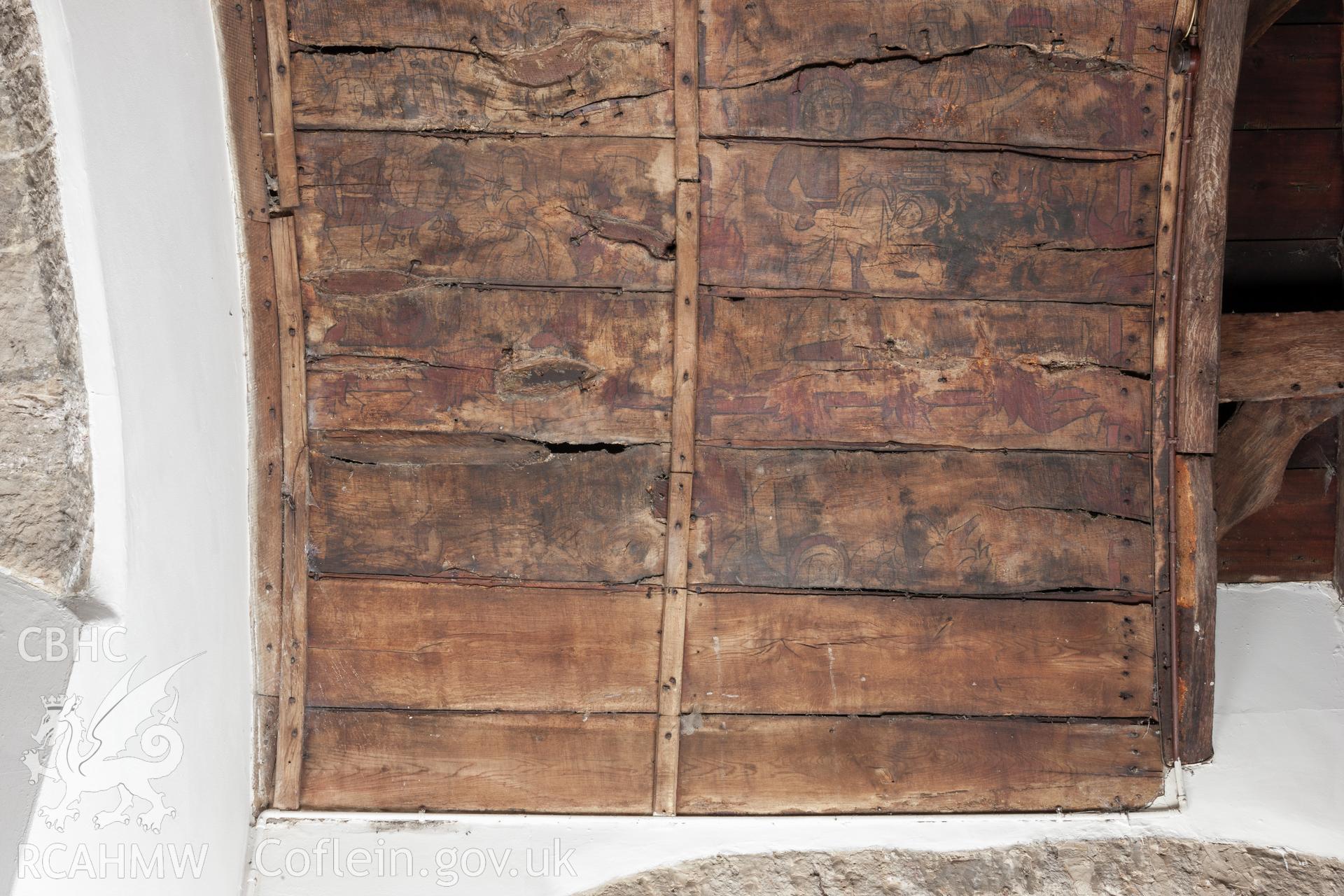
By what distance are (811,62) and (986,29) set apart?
40 centimetres

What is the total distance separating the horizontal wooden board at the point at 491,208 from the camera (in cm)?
196

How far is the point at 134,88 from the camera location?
5.49 feet

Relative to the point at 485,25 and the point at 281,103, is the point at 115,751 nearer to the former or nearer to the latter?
the point at 281,103

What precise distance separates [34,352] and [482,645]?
1082 millimetres

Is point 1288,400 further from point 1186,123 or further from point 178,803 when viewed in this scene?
point 178,803


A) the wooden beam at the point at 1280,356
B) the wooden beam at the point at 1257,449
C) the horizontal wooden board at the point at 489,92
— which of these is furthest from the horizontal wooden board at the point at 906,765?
the horizontal wooden board at the point at 489,92

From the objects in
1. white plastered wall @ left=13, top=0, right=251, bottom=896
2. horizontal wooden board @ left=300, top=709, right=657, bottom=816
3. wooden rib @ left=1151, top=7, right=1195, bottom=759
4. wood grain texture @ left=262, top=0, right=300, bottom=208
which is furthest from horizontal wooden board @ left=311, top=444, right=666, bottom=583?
wooden rib @ left=1151, top=7, right=1195, bottom=759

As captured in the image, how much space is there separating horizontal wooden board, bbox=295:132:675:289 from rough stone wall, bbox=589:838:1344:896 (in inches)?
56.0

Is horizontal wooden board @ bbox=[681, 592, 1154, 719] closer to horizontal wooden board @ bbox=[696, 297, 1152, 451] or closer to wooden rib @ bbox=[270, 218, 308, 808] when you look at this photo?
horizontal wooden board @ bbox=[696, 297, 1152, 451]

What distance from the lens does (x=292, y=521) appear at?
6.79ft

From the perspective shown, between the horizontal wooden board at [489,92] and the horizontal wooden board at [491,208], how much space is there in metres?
0.03

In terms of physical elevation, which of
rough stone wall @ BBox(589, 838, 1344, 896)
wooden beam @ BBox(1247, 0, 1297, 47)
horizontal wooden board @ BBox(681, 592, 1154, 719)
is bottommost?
rough stone wall @ BBox(589, 838, 1344, 896)

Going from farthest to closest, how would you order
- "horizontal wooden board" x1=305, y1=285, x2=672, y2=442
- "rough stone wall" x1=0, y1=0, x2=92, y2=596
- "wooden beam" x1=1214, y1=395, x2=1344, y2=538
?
"wooden beam" x1=1214, y1=395, x2=1344, y2=538 → "horizontal wooden board" x1=305, y1=285, x2=672, y2=442 → "rough stone wall" x1=0, y1=0, x2=92, y2=596

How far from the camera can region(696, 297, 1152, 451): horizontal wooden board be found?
203cm
